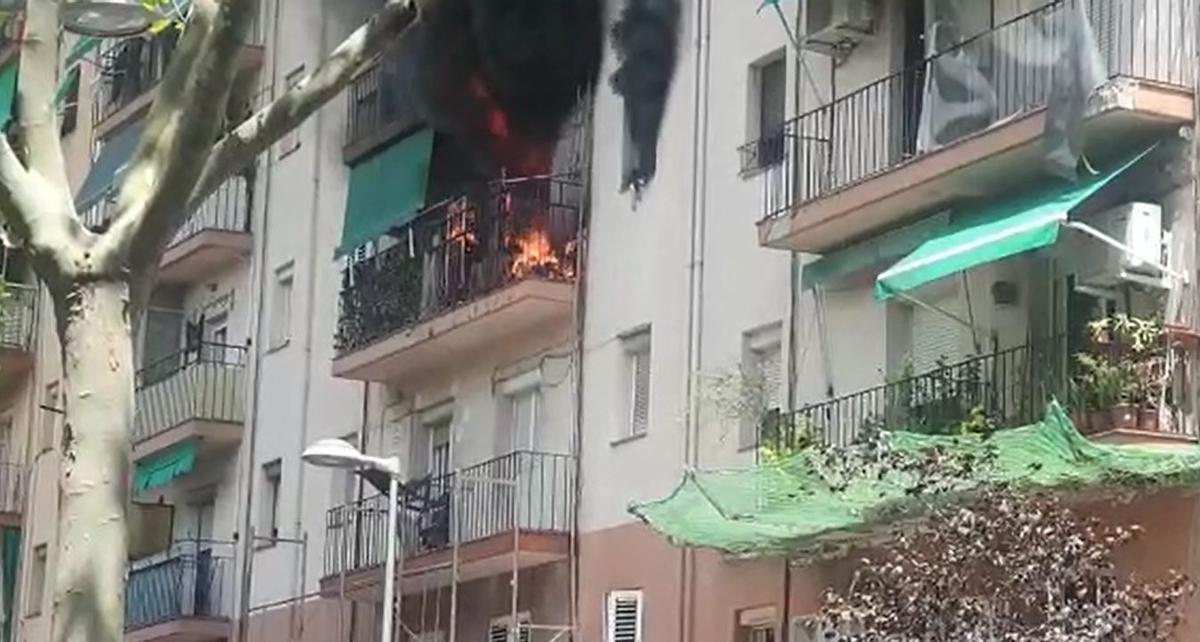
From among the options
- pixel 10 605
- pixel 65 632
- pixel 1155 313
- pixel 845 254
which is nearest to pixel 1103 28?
pixel 1155 313

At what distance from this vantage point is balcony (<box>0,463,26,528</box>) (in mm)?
41250

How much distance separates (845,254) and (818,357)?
105cm

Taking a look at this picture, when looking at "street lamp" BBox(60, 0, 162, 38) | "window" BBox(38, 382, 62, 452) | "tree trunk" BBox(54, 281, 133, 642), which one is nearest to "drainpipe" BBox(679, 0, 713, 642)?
"street lamp" BBox(60, 0, 162, 38)

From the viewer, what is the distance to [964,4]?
21.1 meters

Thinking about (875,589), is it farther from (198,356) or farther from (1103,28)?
(198,356)

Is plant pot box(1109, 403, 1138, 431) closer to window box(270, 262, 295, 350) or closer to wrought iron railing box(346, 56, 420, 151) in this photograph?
wrought iron railing box(346, 56, 420, 151)

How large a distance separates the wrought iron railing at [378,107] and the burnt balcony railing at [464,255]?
1.42 meters

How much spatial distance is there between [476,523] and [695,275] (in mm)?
3972

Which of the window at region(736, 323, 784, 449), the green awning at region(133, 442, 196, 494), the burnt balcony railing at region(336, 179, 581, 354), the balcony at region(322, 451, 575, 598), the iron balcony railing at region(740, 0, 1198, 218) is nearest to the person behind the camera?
the iron balcony railing at region(740, 0, 1198, 218)

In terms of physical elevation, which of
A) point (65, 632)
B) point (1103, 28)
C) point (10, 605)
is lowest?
point (65, 632)

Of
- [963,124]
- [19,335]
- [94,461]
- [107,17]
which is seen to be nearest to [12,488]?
[19,335]

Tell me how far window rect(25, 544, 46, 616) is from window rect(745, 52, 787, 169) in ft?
66.2

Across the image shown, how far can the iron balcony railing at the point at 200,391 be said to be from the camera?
3444cm

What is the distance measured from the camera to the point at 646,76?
2541 centimetres
